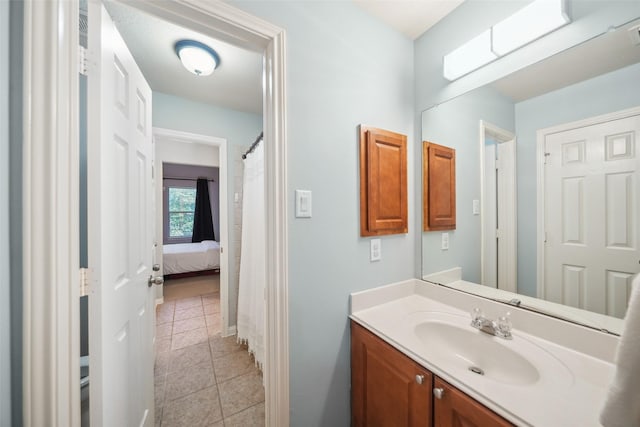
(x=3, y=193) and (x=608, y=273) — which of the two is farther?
(x=608, y=273)

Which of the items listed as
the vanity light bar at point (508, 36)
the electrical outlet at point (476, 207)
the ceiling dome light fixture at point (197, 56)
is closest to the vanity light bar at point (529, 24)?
the vanity light bar at point (508, 36)

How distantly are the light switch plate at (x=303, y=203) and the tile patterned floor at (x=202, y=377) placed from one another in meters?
1.39

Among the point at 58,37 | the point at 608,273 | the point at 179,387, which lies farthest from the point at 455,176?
the point at 179,387

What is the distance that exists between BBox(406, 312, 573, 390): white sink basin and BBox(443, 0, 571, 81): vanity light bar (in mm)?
1302

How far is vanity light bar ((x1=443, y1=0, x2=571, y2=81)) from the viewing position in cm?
91

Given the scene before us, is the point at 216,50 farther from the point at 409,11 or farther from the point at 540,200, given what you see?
the point at 540,200

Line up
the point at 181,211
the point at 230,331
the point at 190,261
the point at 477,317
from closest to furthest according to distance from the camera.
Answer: the point at 477,317
the point at 230,331
the point at 190,261
the point at 181,211

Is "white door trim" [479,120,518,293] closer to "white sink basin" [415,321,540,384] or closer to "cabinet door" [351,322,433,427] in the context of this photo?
"white sink basin" [415,321,540,384]

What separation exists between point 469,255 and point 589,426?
809 millimetres

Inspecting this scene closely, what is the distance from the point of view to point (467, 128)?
4.16 ft

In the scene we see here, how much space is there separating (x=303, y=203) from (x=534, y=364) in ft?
3.49

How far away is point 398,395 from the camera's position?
2.98 feet

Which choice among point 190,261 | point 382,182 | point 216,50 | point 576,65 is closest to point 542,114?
point 576,65

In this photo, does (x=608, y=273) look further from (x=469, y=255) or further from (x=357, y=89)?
(x=357, y=89)
